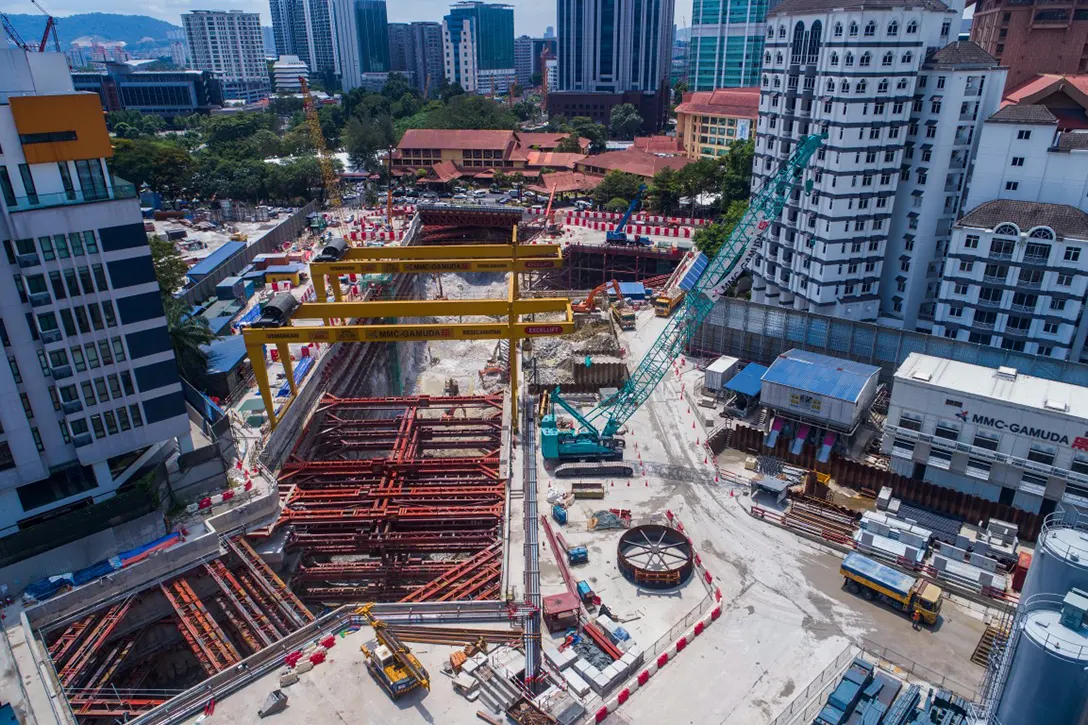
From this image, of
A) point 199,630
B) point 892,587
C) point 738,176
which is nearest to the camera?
point 199,630

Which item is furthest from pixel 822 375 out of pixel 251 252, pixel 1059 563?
pixel 251 252

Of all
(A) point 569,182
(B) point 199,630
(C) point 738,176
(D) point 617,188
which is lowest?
(B) point 199,630

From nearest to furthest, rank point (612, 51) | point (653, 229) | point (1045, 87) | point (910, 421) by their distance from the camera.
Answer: point (910, 421)
point (1045, 87)
point (653, 229)
point (612, 51)

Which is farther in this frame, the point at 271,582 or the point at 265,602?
the point at 271,582

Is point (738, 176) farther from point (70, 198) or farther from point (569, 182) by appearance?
point (70, 198)

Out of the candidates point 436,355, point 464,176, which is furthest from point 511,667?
point 464,176

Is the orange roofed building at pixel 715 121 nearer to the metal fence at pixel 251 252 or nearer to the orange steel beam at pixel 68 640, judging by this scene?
the metal fence at pixel 251 252

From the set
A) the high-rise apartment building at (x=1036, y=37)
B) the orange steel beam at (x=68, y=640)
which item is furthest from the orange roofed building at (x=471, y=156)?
the orange steel beam at (x=68, y=640)
